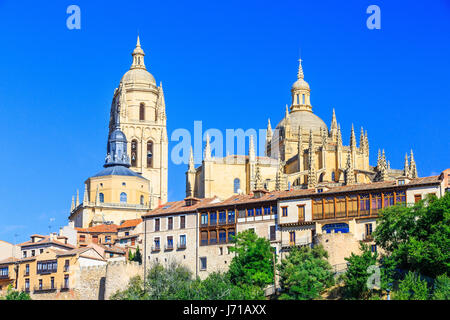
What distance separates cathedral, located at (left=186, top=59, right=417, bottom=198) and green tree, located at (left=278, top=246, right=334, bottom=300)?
80.7 feet

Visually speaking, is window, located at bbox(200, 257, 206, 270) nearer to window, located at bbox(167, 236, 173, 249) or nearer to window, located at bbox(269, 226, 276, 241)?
window, located at bbox(167, 236, 173, 249)

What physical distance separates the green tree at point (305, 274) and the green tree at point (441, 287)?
7771 mm

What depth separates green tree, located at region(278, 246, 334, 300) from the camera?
198ft

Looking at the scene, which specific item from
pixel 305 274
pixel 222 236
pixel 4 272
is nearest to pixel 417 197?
pixel 305 274

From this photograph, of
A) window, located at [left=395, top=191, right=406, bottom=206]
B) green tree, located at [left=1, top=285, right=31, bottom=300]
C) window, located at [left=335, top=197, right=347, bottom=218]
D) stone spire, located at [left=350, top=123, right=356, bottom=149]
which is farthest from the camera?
stone spire, located at [left=350, top=123, right=356, bottom=149]

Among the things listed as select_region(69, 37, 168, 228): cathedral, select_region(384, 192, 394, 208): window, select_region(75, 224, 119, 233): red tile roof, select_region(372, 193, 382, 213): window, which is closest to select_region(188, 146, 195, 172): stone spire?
select_region(69, 37, 168, 228): cathedral

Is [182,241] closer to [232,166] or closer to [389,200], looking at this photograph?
[389,200]

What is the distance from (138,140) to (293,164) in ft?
118

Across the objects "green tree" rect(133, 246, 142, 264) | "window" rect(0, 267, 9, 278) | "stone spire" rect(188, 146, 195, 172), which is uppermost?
"stone spire" rect(188, 146, 195, 172)

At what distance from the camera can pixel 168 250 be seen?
73.2 metres

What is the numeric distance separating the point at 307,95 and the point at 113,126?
31.1 meters

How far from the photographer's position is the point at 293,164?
103 m

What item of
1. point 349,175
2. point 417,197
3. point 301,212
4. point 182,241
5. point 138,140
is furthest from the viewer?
point 138,140

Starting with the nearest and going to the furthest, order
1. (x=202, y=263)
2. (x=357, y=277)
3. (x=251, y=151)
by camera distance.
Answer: (x=357, y=277) → (x=202, y=263) → (x=251, y=151)
